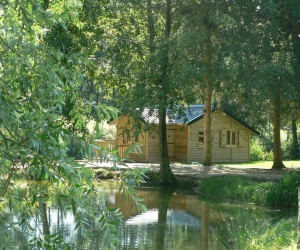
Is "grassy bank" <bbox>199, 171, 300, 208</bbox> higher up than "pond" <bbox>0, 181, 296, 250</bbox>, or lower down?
higher up

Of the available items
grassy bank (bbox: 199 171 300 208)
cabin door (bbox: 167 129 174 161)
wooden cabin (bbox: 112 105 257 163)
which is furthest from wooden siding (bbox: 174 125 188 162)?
grassy bank (bbox: 199 171 300 208)

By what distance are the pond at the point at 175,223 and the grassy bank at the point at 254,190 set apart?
1.91ft

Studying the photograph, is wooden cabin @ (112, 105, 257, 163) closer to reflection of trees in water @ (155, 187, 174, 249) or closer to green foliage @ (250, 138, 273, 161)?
green foliage @ (250, 138, 273, 161)

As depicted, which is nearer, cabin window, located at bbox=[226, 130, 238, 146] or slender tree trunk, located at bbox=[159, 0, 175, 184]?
slender tree trunk, located at bbox=[159, 0, 175, 184]

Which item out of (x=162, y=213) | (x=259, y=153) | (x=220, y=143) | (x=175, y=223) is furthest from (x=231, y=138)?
(x=175, y=223)

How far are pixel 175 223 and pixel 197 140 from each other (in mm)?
21240

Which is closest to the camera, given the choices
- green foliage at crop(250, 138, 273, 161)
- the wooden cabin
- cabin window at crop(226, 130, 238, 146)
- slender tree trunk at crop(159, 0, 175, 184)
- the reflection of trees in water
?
the reflection of trees in water

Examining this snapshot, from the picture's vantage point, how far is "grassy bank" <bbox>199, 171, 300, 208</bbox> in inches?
756

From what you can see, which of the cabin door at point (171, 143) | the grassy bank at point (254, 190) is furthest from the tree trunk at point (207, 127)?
the grassy bank at point (254, 190)

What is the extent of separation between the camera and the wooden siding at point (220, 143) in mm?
37750

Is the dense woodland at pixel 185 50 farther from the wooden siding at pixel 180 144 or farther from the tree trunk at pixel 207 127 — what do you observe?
the wooden siding at pixel 180 144

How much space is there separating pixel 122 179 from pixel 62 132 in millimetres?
607

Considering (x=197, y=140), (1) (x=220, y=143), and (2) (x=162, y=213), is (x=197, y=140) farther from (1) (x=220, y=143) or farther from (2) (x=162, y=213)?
(2) (x=162, y=213)

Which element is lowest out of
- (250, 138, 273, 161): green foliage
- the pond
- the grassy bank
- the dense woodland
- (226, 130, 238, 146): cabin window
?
the pond
